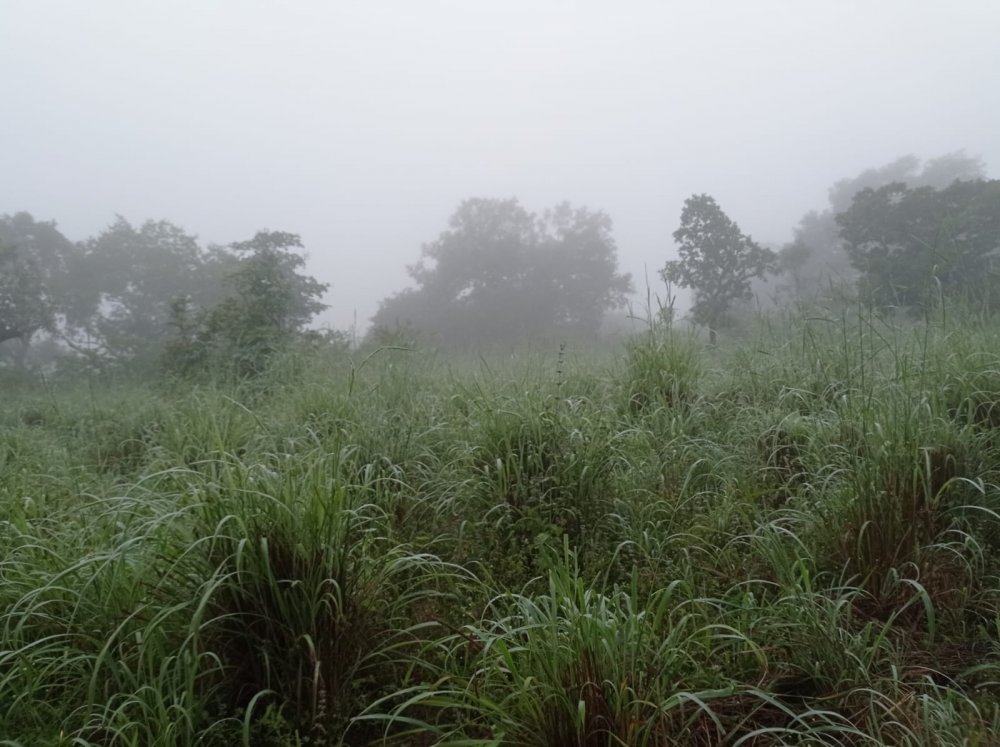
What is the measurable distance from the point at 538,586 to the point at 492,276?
29.1ft

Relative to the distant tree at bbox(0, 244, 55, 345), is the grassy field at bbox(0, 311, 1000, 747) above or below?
below

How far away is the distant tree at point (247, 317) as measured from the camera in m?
6.27

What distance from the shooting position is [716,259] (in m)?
6.53

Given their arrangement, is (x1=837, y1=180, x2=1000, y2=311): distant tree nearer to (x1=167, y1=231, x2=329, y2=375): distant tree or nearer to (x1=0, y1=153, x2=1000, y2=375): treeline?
(x1=0, y1=153, x2=1000, y2=375): treeline

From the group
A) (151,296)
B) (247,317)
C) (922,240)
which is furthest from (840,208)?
(151,296)

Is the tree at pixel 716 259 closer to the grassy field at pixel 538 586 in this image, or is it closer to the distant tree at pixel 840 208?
the distant tree at pixel 840 208

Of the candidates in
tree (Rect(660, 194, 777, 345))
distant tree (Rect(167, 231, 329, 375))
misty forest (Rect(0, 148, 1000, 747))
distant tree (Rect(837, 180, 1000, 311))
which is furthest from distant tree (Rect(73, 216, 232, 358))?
distant tree (Rect(837, 180, 1000, 311))

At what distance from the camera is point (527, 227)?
11055mm

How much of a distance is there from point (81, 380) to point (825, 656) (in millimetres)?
7380

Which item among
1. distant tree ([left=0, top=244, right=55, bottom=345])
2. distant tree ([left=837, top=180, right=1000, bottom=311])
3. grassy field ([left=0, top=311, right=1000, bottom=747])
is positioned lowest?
grassy field ([left=0, top=311, right=1000, bottom=747])

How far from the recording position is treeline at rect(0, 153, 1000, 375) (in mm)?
4652

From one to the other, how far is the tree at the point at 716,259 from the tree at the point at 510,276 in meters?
2.25

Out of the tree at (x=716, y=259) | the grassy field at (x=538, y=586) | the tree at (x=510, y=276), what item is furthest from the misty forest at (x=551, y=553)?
the tree at (x=510, y=276)

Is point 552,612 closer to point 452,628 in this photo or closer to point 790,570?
point 452,628
